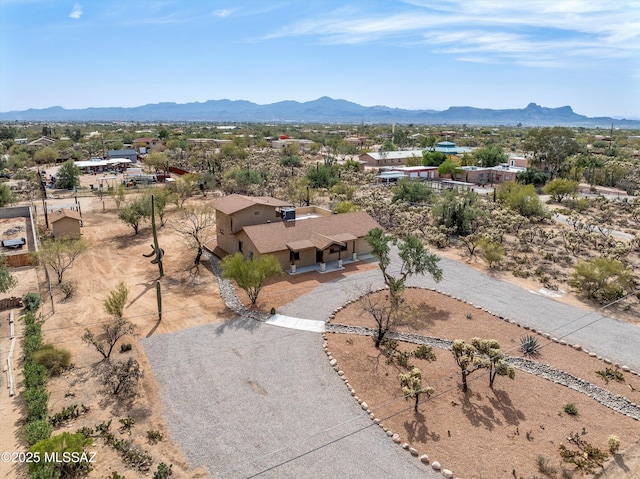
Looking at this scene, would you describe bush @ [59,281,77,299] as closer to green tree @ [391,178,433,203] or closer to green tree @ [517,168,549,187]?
green tree @ [391,178,433,203]

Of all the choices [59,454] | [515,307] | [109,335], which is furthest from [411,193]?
[59,454]

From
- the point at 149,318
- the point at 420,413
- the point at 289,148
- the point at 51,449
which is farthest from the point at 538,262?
the point at 289,148

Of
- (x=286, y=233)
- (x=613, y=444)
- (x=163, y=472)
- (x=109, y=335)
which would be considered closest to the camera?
(x=163, y=472)

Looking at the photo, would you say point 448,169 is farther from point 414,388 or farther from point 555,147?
point 414,388

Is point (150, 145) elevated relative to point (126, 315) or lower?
elevated

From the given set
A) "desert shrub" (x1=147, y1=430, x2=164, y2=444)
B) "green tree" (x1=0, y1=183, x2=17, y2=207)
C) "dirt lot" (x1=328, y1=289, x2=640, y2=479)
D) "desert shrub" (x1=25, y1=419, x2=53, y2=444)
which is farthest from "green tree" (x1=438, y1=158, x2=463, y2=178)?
"desert shrub" (x1=25, y1=419, x2=53, y2=444)

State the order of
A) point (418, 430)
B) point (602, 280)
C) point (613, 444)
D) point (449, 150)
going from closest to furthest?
1. point (613, 444)
2. point (418, 430)
3. point (602, 280)
4. point (449, 150)
